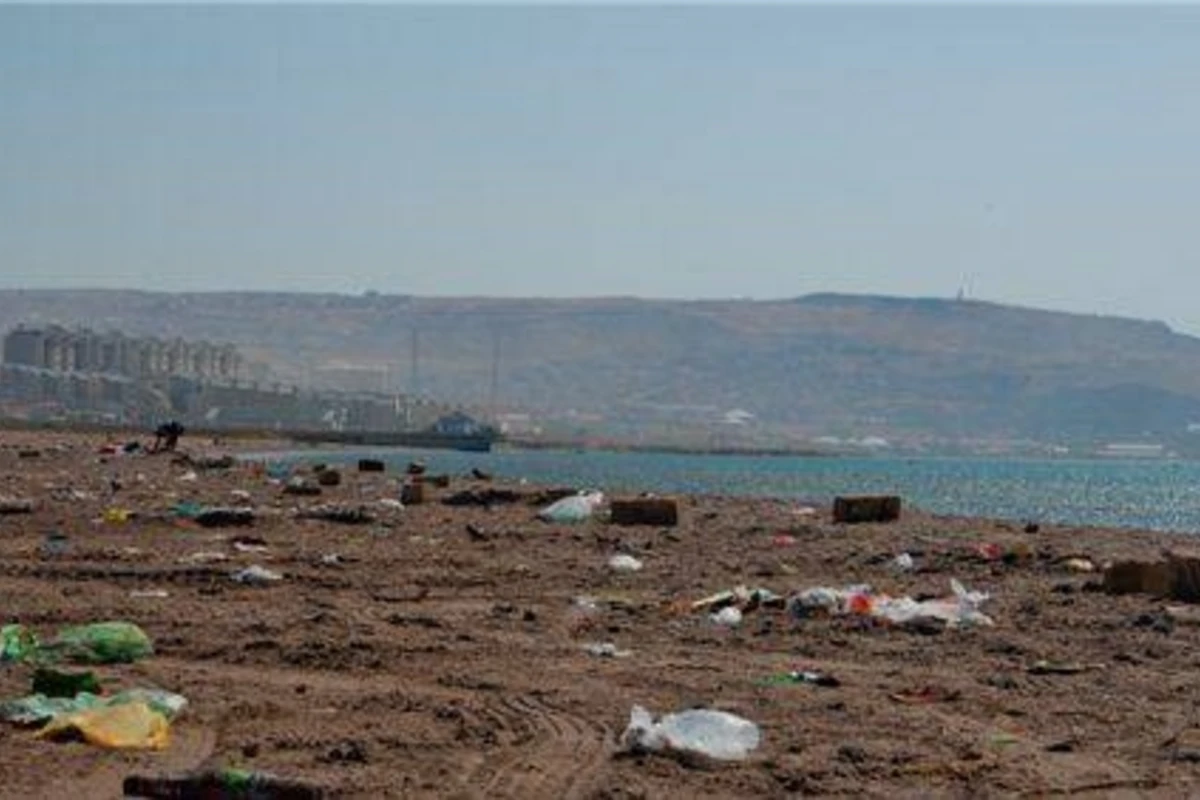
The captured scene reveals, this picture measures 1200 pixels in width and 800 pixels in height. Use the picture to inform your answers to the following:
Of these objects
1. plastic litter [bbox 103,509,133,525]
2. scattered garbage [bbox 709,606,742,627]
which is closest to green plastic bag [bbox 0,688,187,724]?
scattered garbage [bbox 709,606,742,627]

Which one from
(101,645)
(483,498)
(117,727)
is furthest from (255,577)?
(483,498)

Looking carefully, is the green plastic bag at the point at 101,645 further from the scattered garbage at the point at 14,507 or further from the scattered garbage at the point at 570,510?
the scattered garbage at the point at 570,510

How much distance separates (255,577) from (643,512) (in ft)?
28.5

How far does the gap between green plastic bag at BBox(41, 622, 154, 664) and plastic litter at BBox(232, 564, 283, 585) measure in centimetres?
418

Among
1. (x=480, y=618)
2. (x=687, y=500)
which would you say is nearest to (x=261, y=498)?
(x=687, y=500)

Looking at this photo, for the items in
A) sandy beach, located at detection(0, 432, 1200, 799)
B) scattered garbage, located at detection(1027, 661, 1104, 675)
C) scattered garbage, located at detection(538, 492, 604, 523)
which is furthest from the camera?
scattered garbage, located at detection(538, 492, 604, 523)

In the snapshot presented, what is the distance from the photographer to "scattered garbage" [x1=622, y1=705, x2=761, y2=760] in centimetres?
827

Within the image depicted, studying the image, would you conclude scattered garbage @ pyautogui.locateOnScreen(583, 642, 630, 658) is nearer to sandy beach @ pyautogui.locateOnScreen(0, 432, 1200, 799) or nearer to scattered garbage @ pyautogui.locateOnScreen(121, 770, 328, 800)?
sandy beach @ pyautogui.locateOnScreen(0, 432, 1200, 799)

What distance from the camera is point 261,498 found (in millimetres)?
27219

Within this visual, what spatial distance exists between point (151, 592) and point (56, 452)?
132 ft

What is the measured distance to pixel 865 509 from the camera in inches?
993

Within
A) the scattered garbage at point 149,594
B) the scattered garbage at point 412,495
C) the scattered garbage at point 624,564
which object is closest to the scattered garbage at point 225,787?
the scattered garbage at point 149,594

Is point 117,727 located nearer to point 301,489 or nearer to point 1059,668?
point 1059,668

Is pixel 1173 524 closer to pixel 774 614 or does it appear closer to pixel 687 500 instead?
pixel 687 500
